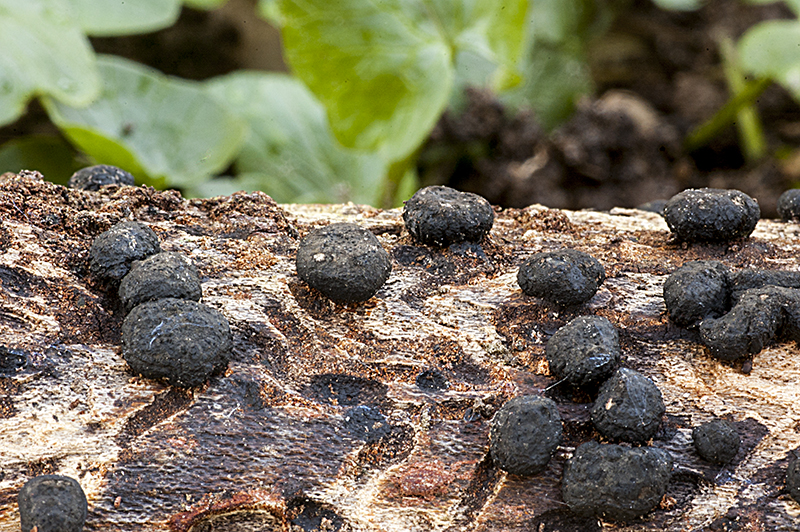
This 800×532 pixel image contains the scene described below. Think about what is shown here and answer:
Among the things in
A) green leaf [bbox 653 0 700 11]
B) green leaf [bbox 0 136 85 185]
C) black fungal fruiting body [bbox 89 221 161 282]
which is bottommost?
black fungal fruiting body [bbox 89 221 161 282]

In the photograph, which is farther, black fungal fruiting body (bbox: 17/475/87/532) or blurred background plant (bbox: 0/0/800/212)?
blurred background plant (bbox: 0/0/800/212)

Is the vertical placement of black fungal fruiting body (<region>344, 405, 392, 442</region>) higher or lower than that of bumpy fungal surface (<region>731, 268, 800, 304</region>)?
lower

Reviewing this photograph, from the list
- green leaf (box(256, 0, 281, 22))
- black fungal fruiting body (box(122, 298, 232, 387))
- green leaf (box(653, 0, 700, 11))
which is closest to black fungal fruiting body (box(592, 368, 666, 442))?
black fungal fruiting body (box(122, 298, 232, 387))

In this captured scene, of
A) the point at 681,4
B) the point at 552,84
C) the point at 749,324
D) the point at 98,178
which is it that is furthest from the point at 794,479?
the point at 681,4

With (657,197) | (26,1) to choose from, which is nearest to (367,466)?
(26,1)

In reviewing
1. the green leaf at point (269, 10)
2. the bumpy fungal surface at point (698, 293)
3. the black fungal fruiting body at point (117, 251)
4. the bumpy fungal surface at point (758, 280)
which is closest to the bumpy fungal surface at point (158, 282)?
the black fungal fruiting body at point (117, 251)

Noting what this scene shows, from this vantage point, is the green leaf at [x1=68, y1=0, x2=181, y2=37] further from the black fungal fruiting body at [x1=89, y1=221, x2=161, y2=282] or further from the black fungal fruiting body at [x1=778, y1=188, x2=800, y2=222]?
the black fungal fruiting body at [x1=778, y1=188, x2=800, y2=222]
